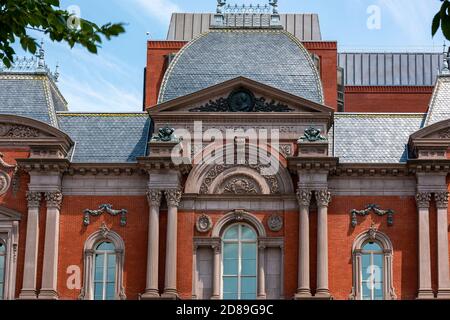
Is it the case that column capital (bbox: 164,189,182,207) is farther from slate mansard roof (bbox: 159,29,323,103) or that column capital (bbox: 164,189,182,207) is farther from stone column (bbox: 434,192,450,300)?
stone column (bbox: 434,192,450,300)

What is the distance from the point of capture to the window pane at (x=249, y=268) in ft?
131

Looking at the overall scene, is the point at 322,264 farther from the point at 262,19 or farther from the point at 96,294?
the point at 262,19

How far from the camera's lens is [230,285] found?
131 feet

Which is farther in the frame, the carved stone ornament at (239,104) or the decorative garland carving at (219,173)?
the carved stone ornament at (239,104)

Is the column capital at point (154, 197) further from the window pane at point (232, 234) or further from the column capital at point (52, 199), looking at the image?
the column capital at point (52, 199)

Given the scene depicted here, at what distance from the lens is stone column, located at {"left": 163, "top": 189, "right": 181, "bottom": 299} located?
39438 mm

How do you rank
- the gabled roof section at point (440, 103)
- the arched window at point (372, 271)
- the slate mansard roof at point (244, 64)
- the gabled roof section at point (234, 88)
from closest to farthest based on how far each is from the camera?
the arched window at point (372, 271) < the gabled roof section at point (234, 88) < the slate mansard roof at point (244, 64) < the gabled roof section at point (440, 103)

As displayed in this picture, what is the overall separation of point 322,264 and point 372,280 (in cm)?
199

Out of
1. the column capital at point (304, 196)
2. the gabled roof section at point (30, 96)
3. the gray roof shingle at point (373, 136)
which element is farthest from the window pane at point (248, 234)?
the gabled roof section at point (30, 96)

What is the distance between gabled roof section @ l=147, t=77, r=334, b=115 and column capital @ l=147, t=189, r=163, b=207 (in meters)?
3.02

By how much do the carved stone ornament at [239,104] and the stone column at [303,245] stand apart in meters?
3.59

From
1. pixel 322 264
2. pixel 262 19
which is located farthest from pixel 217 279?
pixel 262 19

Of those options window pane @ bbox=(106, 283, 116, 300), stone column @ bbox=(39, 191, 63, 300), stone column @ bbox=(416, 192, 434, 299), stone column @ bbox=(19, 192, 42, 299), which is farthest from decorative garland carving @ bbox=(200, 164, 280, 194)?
stone column @ bbox=(19, 192, 42, 299)

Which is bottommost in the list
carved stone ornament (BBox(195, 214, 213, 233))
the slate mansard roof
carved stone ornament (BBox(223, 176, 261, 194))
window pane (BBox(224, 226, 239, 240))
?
window pane (BBox(224, 226, 239, 240))
